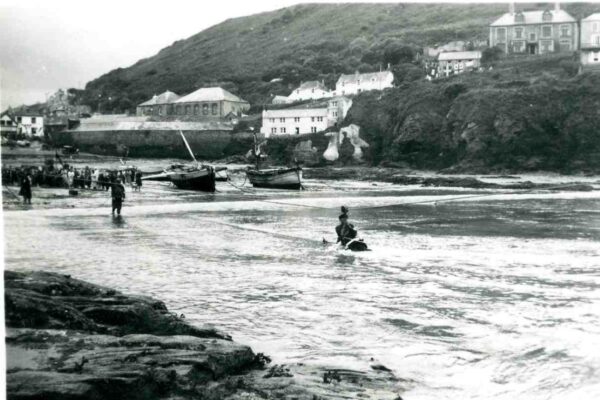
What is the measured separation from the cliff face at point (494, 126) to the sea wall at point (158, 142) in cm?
1898

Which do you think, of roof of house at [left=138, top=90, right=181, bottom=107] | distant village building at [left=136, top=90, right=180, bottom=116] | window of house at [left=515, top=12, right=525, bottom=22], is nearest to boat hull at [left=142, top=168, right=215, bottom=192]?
roof of house at [left=138, top=90, right=181, bottom=107]

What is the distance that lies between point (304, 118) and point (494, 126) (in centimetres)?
2687

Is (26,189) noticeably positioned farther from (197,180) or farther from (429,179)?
(429,179)

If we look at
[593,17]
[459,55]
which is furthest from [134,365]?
[459,55]

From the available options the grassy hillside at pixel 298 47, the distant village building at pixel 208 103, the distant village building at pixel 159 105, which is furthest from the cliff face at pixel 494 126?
the distant village building at pixel 159 105

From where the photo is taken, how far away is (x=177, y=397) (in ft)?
17.6

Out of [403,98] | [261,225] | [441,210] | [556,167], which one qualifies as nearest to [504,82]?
[403,98]

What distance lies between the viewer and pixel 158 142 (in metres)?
77.6

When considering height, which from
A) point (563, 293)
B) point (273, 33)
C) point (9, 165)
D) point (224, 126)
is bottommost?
point (563, 293)

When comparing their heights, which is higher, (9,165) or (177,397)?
(9,165)

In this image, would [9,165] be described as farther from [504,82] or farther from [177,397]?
[504,82]

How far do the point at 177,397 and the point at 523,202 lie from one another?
27758mm

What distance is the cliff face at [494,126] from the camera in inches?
2010

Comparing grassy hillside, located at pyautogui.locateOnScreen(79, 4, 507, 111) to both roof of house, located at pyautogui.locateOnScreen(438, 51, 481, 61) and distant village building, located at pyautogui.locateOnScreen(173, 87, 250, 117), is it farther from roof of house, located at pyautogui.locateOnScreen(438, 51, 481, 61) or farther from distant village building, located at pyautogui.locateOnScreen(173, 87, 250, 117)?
roof of house, located at pyautogui.locateOnScreen(438, 51, 481, 61)
